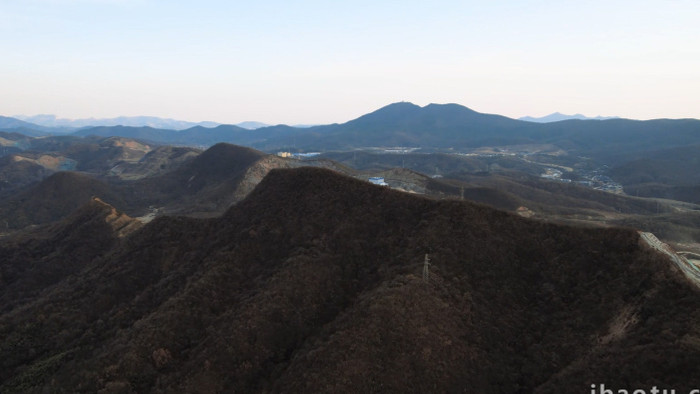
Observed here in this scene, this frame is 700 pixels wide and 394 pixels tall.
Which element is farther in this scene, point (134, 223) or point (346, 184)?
point (134, 223)

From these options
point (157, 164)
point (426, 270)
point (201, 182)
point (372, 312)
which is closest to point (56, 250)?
point (372, 312)

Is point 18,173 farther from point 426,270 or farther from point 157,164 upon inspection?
point 426,270

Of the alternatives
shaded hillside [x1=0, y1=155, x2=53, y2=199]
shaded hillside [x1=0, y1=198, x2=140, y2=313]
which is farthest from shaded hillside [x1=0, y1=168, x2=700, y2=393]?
shaded hillside [x1=0, y1=155, x2=53, y2=199]

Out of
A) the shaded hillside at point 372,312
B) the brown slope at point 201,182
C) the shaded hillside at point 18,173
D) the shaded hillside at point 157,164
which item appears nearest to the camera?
the shaded hillside at point 372,312

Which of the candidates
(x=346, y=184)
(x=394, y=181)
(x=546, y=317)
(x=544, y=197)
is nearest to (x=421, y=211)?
(x=346, y=184)

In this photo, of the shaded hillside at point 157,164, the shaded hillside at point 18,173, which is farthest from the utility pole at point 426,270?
the shaded hillside at point 18,173

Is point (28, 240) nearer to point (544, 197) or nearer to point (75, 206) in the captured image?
point (75, 206)

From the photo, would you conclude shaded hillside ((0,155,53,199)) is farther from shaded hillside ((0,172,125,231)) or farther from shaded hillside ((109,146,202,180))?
shaded hillside ((0,172,125,231))

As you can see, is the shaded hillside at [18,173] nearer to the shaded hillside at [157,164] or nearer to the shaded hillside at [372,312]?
the shaded hillside at [157,164]

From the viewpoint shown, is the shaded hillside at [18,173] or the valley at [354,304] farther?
the shaded hillside at [18,173]
